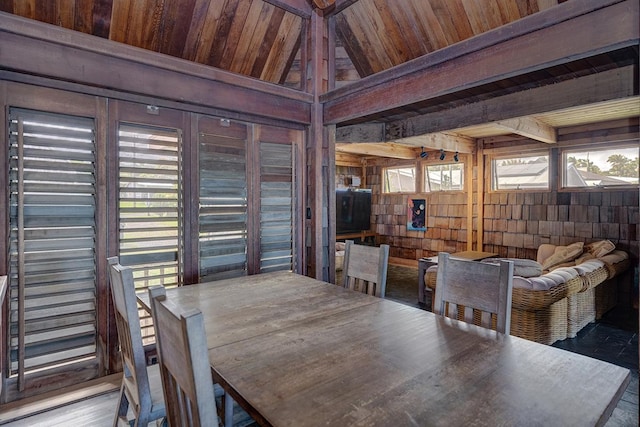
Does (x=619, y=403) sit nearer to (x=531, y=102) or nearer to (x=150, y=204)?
(x=531, y=102)

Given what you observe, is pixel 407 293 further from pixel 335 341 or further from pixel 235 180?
pixel 335 341

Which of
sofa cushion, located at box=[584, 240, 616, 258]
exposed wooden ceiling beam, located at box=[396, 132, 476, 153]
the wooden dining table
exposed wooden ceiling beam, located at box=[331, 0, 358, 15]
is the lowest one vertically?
sofa cushion, located at box=[584, 240, 616, 258]

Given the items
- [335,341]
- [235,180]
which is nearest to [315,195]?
[235,180]

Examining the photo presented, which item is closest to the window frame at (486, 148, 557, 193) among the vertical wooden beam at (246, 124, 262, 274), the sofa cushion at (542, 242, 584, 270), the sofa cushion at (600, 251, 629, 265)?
the sofa cushion at (542, 242, 584, 270)

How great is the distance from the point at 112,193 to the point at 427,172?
6.15 m

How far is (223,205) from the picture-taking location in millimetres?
2771

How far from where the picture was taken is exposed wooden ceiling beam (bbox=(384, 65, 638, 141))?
2.35 m

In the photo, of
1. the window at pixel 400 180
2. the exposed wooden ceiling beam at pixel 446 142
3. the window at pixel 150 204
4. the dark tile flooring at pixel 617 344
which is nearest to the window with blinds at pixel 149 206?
the window at pixel 150 204

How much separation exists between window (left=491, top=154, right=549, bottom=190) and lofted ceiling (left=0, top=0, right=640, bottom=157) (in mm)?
2026

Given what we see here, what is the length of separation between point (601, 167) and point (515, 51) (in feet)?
14.2

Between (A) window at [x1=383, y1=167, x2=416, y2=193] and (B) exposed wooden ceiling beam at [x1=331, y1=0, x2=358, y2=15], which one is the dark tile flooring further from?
(B) exposed wooden ceiling beam at [x1=331, y1=0, x2=358, y2=15]

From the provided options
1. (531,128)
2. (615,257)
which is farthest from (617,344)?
(531,128)

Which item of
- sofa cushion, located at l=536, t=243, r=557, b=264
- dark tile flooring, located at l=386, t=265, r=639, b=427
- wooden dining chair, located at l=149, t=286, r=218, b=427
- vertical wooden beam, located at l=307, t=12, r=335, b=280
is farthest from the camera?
sofa cushion, located at l=536, t=243, r=557, b=264

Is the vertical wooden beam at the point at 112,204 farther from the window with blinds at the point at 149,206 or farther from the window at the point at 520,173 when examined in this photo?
the window at the point at 520,173
